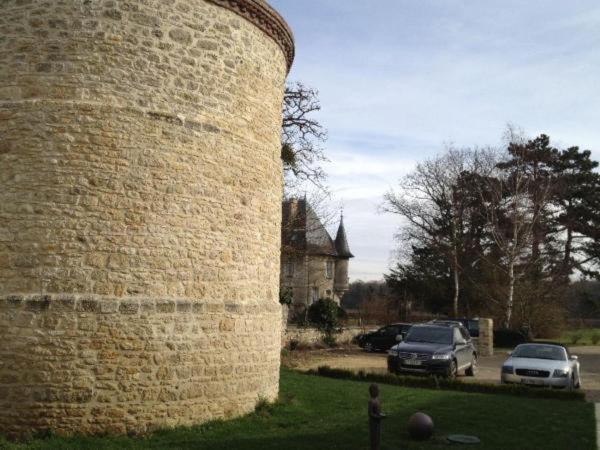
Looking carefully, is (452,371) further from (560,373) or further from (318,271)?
(318,271)

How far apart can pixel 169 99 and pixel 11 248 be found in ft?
10.4

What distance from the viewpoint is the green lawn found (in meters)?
7.89

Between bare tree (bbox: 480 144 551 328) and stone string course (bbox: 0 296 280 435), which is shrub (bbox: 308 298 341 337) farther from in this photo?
stone string course (bbox: 0 296 280 435)

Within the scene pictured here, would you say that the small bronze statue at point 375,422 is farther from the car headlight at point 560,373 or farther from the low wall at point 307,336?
the low wall at point 307,336

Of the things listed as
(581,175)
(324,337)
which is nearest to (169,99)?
(324,337)

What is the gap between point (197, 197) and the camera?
29.6ft

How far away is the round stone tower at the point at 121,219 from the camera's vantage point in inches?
313

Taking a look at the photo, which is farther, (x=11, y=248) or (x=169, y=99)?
(x=169, y=99)

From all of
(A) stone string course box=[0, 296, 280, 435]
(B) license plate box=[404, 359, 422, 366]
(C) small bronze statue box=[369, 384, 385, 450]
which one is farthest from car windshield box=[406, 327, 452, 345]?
(C) small bronze statue box=[369, 384, 385, 450]

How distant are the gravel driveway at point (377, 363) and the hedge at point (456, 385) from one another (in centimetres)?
181

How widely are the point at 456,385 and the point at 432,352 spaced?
162cm

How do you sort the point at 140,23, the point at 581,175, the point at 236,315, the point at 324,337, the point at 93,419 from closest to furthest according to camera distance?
the point at 93,419 → the point at 140,23 → the point at 236,315 → the point at 324,337 → the point at 581,175

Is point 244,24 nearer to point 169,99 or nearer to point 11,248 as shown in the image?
point 169,99

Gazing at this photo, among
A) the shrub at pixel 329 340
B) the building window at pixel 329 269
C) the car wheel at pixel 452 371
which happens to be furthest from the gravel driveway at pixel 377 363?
the building window at pixel 329 269
